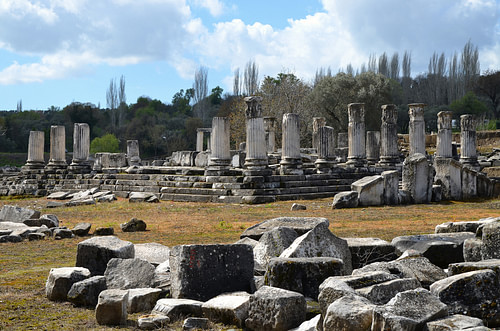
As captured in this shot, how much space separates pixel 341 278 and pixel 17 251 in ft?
21.1

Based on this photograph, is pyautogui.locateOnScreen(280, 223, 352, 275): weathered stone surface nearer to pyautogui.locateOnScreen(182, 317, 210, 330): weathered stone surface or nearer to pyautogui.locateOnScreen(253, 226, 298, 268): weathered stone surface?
pyautogui.locateOnScreen(253, 226, 298, 268): weathered stone surface

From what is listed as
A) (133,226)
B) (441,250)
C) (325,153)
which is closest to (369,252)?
(441,250)

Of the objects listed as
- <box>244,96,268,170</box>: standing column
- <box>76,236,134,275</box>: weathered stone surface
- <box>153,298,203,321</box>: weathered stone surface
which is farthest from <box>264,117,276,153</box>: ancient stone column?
<box>153,298,203,321</box>: weathered stone surface

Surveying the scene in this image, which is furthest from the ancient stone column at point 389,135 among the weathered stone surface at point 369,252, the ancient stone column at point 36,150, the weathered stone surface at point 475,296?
the weathered stone surface at point 475,296

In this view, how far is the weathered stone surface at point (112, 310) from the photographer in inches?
199

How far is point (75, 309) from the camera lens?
564 centimetres

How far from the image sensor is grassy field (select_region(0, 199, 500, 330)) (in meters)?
5.52

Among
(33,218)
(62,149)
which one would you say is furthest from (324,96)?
(33,218)

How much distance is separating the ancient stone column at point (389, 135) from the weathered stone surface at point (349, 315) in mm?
23392

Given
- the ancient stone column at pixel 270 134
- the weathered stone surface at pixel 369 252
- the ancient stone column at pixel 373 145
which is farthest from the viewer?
the ancient stone column at pixel 270 134

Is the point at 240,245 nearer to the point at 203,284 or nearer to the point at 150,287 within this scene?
the point at 203,284

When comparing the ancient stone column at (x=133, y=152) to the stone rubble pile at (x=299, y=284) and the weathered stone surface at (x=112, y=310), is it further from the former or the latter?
the weathered stone surface at (x=112, y=310)

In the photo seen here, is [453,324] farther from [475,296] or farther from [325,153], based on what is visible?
[325,153]

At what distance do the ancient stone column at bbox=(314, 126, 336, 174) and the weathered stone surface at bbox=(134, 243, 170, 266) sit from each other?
53.2 feet
